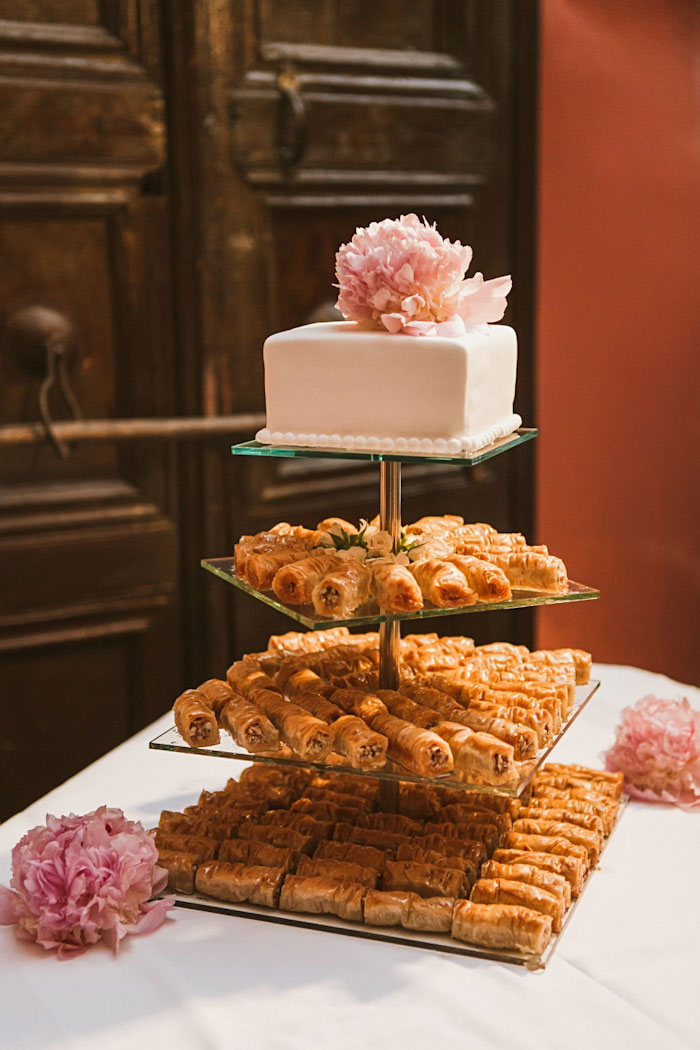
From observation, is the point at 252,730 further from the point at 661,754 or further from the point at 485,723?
the point at 661,754

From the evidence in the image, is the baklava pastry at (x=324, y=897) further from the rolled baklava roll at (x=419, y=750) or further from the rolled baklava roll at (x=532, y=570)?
the rolled baklava roll at (x=532, y=570)

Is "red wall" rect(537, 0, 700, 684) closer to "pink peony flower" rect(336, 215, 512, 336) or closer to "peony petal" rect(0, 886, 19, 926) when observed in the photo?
"pink peony flower" rect(336, 215, 512, 336)

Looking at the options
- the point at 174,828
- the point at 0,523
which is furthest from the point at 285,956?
the point at 0,523

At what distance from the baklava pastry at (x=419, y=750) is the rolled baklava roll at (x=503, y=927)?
0.46 ft

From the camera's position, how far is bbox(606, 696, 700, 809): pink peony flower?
4.89ft

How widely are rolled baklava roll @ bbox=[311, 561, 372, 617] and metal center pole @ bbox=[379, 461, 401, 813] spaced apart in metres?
0.11

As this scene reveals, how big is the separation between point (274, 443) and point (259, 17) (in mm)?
1528

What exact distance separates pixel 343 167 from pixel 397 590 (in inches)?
65.5

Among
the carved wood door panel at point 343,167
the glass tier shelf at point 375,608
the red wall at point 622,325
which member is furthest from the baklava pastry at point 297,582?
the red wall at point 622,325

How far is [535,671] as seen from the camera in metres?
1.42

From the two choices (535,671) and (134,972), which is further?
(535,671)

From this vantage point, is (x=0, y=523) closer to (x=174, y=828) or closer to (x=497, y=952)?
(x=174, y=828)

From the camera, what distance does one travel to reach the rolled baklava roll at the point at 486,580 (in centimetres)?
122

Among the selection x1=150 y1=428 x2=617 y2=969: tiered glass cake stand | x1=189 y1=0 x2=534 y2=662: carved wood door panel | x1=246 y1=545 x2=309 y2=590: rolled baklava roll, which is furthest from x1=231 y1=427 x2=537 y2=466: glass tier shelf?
x1=189 y1=0 x2=534 y2=662: carved wood door panel
